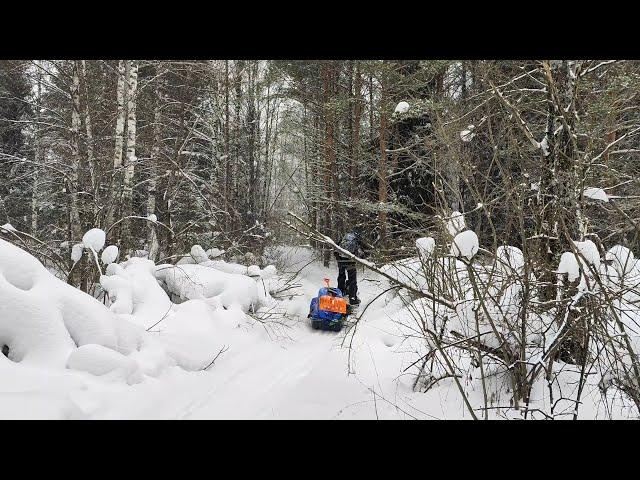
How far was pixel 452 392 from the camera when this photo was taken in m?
4.59

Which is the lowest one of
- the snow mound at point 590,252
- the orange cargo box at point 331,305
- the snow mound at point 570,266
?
the orange cargo box at point 331,305

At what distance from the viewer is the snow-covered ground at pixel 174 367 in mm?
3803

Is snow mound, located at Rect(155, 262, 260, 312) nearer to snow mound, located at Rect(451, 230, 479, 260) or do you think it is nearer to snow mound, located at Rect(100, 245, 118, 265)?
snow mound, located at Rect(100, 245, 118, 265)

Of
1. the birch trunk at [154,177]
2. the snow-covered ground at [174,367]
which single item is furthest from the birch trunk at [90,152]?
the snow-covered ground at [174,367]

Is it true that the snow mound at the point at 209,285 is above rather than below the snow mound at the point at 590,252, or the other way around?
below

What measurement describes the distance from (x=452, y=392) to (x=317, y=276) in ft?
37.7

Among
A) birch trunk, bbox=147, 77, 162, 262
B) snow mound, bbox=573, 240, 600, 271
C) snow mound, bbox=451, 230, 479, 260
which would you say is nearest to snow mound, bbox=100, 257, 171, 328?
birch trunk, bbox=147, 77, 162, 262

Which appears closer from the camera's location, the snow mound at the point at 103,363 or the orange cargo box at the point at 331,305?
the snow mound at the point at 103,363

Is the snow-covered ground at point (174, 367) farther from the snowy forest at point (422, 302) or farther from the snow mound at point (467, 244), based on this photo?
the snow mound at point (467, 244)
